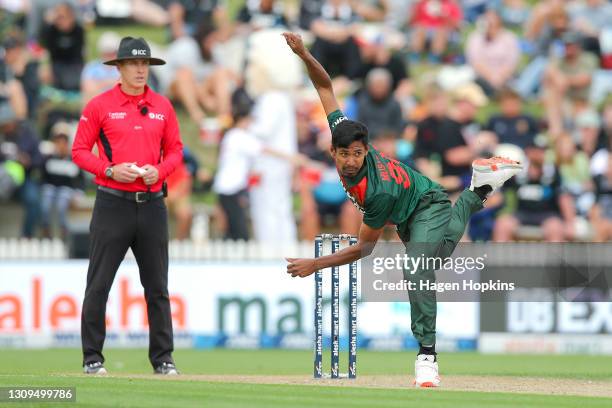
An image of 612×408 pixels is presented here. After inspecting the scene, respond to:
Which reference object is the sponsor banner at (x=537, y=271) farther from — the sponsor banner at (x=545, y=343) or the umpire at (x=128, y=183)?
the umpire at (x=128, y=183)

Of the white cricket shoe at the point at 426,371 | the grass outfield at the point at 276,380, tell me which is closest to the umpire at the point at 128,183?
the grass outfield at the point at 276,380

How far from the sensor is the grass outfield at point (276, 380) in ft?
31.8

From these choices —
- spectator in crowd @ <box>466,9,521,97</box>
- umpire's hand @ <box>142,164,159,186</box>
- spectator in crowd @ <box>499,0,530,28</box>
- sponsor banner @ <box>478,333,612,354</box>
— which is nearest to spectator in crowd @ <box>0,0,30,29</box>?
spectator in crowd @ <box>466,9,521,97</box>

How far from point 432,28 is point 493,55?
137cm

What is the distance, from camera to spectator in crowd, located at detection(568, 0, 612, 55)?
77.8 ft

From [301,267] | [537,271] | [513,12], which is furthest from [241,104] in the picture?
[301,267]

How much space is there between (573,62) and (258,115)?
5912mm

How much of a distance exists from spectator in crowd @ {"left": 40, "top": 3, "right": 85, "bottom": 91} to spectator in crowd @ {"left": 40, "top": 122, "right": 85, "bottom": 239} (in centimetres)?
237

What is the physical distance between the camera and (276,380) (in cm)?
1167

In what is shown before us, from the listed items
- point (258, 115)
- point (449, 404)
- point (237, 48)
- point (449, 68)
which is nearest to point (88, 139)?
point (449, 404)

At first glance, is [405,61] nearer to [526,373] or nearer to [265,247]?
[265,247]

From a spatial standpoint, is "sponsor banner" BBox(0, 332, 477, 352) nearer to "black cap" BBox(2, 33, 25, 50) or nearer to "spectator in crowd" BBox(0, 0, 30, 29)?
"black cap" BBox(2, 33, 25, 50)

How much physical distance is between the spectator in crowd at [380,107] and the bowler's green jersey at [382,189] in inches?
376

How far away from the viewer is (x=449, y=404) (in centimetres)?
954
